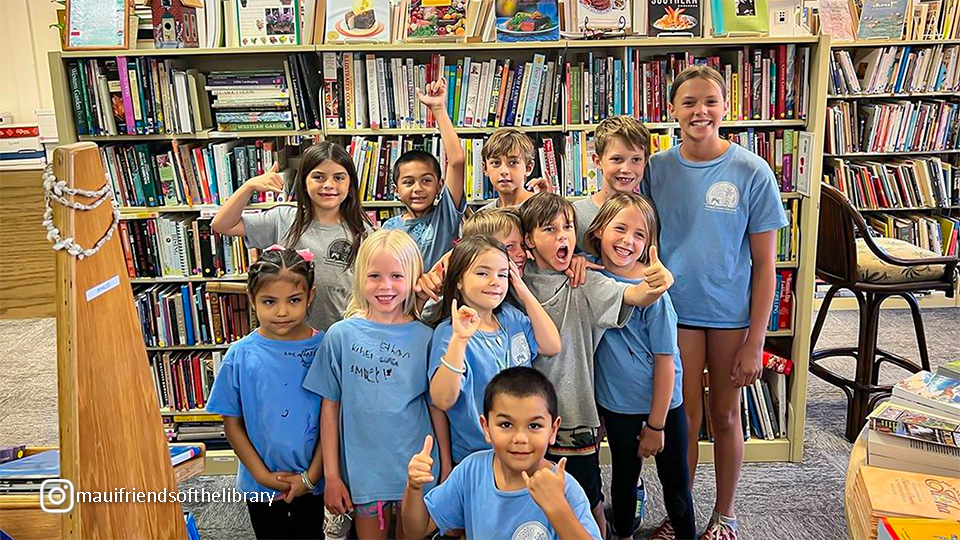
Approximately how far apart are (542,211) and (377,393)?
660 millimetres

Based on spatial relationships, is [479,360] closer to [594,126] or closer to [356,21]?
[594,126]

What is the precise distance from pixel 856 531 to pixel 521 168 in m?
1.43

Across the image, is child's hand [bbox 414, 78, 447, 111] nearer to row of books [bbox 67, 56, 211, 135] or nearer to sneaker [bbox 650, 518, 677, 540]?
row of books [bbox 67, 56, 211, 135]

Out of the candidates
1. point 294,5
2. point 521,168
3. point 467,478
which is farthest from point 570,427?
point 294,5

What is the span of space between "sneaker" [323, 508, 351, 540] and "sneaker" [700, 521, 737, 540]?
1215 mm

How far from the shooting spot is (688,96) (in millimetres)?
2430

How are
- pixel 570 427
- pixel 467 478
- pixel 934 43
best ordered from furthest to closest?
pixel 934 43, pixel 570 427, pixel 467 478

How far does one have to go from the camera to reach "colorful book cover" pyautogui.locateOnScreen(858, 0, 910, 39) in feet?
16.6

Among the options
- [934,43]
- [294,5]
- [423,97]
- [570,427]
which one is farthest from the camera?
[934,43]

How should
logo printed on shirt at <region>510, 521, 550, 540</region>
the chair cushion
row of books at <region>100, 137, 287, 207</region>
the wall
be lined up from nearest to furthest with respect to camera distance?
logo printed on shirt at <region>510, 521, 550, 540</region> < row of books at <region>100, 137, 287, 207</region> < the chair cushion < the wall

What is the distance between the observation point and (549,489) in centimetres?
159

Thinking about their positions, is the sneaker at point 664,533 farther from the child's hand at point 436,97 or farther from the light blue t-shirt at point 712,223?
the child's hand at point 436,97

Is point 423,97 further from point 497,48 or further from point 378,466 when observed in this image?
point 378,466

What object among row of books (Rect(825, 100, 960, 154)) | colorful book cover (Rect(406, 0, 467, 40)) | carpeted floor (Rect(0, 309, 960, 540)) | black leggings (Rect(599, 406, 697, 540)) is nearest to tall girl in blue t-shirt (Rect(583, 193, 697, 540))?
black leggings (Rect(599, 406, 697, 540))
